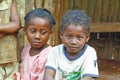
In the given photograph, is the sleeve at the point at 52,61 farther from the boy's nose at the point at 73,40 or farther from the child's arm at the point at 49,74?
the boy's nose at the point at 73,40

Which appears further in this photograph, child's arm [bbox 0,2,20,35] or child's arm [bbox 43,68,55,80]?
child's arm [bbox 0,2,20,35]

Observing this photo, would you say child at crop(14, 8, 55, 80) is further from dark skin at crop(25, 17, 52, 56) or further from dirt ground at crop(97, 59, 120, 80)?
dirt ground at crop(97, 59, 120, 80)

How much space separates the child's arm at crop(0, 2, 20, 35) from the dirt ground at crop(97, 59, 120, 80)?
1969 millimetres

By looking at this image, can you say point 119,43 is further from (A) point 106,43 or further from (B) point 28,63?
(B) point 28,63

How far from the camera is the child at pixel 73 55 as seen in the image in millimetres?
2307

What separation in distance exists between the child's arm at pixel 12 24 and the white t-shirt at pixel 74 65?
Answer: 1.31ft

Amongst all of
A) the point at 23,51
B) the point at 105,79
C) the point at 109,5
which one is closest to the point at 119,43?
the point at 109,5

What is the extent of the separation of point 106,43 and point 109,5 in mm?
622

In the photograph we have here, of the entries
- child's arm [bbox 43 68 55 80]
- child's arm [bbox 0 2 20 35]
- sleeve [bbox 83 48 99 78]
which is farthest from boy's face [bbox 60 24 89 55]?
child's arm [bbox 0 2 20 35]

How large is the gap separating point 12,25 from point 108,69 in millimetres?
2613

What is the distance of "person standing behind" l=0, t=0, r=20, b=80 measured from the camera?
263 centimetres

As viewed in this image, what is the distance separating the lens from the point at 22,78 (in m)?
2.63

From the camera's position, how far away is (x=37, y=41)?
2.54 meters

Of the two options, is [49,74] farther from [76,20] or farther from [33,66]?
[76,20]
